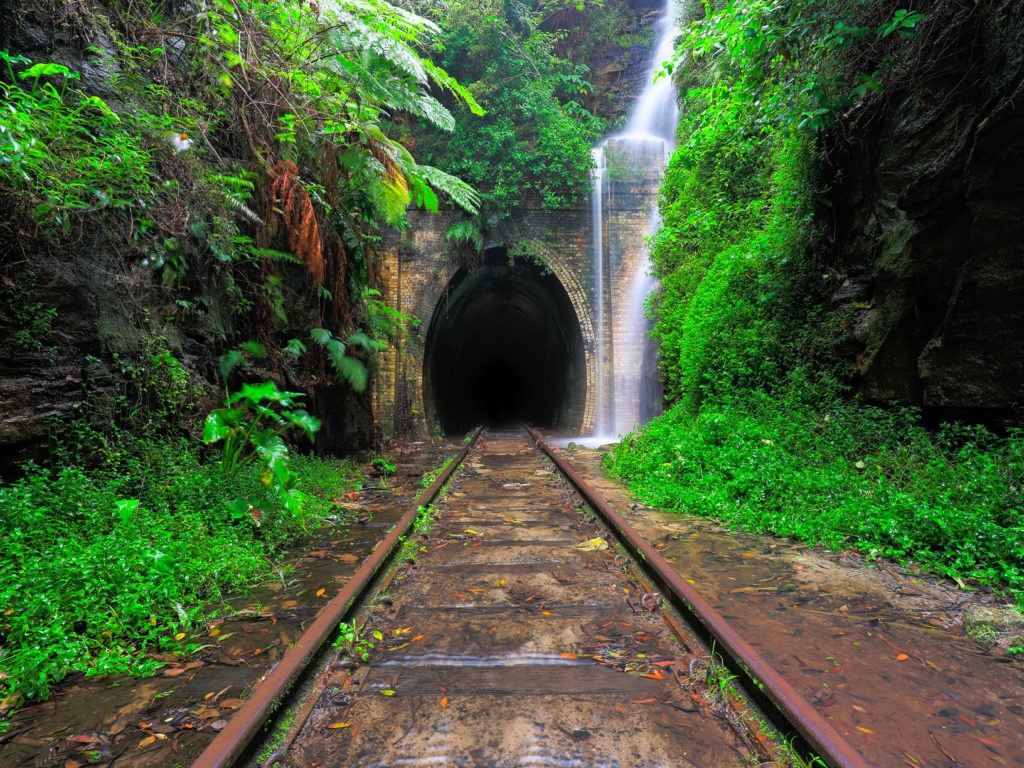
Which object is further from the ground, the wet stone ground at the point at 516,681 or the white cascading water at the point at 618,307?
the white cascading water at the point at 618,307

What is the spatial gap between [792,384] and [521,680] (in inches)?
205

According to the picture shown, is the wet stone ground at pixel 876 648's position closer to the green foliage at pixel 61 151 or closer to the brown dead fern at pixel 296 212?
the brown dead fern at pixel 296 212

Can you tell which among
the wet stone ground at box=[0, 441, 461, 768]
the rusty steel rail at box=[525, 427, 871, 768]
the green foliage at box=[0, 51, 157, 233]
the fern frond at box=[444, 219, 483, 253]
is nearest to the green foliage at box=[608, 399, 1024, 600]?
the rusty steel rail at box=[525, 427, 871, 768]

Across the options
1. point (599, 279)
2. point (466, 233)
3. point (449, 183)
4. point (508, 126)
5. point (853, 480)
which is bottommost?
point (853, 480)

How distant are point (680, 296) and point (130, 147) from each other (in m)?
8.18

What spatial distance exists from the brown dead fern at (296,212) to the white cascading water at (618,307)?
334 inches

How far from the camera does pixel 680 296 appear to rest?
30.5 ft

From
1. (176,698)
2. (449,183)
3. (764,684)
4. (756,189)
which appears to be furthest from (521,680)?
(449,183)

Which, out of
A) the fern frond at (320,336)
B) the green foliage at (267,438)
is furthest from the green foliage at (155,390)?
the fern frond at (320,336)

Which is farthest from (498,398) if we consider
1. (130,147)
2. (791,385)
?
(130,147)

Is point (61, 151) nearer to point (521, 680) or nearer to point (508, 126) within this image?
point (521, 680)

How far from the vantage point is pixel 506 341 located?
85.3 feet

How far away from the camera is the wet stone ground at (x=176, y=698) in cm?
162

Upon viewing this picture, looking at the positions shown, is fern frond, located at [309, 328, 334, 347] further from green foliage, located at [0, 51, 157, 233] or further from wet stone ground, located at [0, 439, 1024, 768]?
wet stone ground, located at [0, 439, 1024, 768]
